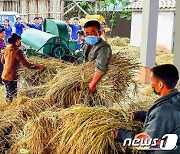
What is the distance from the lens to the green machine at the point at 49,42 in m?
6.59

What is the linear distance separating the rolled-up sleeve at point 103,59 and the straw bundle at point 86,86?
277 millimetres

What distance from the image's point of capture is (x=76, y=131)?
3.21 m

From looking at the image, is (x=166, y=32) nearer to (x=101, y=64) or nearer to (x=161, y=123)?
(x=101, y=64)

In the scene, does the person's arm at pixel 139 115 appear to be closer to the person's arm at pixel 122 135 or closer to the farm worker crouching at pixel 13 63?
the person's arm at pixel 122 135

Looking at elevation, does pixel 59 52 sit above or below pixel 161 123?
above

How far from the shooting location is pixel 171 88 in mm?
2564

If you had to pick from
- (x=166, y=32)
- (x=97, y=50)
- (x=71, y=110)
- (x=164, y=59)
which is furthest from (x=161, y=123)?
(x=166, y=32)

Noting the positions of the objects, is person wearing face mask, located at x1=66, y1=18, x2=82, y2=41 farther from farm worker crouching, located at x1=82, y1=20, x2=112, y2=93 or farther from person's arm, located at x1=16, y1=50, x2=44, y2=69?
farm worker crouching, located at x1=82, y1=20, x2=112, y2=93

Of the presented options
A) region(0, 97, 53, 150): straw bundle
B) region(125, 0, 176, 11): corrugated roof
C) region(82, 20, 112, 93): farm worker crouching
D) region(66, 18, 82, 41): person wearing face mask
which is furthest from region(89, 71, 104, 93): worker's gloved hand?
region(125, 0, 176, 11): corrugated roof

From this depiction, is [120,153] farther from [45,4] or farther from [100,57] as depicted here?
[45,4]

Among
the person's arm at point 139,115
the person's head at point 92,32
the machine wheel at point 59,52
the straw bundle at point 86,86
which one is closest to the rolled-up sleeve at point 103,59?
the person's head at point 92,32

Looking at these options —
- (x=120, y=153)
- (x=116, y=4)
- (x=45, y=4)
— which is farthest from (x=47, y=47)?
(x=116, y=4)

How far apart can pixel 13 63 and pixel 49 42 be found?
0.99 meters

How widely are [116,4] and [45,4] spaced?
6858 mm
